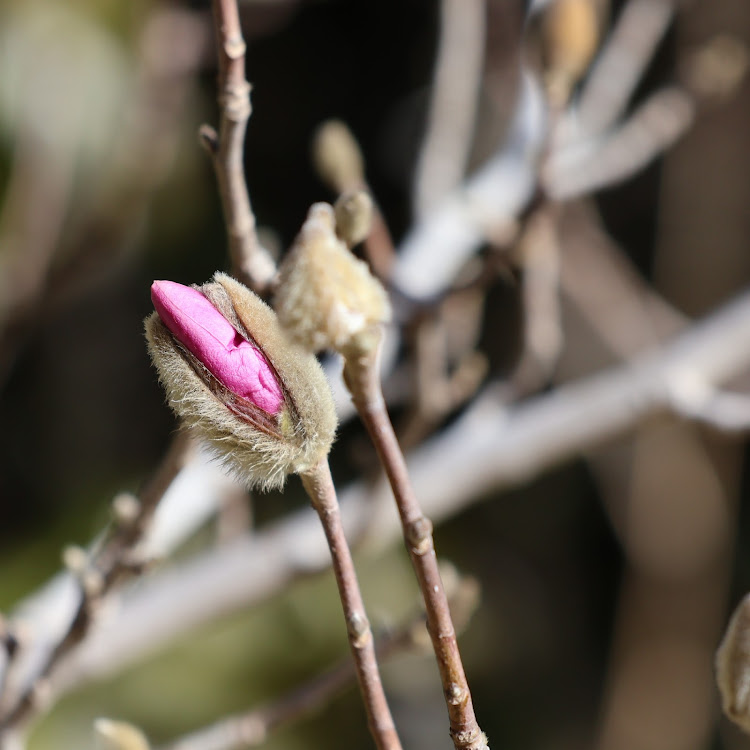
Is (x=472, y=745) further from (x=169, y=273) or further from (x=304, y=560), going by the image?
(x=169, y=273)

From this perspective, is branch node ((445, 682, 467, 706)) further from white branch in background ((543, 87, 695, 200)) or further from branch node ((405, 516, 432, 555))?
white branch in background ((543, 87, 695, 200))

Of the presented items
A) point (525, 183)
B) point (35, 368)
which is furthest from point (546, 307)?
point (35, 368)

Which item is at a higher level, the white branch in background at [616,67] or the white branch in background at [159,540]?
the white branch in background at [616,67]

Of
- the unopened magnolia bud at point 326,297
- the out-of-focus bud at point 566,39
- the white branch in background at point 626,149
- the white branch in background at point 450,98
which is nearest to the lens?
the unopened magnolia bud at point 326,297

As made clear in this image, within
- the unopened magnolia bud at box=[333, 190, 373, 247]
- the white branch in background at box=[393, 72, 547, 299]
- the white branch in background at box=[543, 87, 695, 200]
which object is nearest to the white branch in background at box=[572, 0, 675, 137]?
the white branch in background at box=[543, 87, 695, 200]

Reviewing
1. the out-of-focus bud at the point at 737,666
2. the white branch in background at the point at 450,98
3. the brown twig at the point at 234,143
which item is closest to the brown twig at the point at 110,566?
the brown twig at the point at 234,143

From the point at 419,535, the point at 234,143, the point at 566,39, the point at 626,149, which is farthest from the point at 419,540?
the point at 626,149

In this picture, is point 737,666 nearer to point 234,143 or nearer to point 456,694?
point 456,694

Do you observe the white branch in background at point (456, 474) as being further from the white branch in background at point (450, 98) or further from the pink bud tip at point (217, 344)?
the pink bud tip at point (217, 344)
